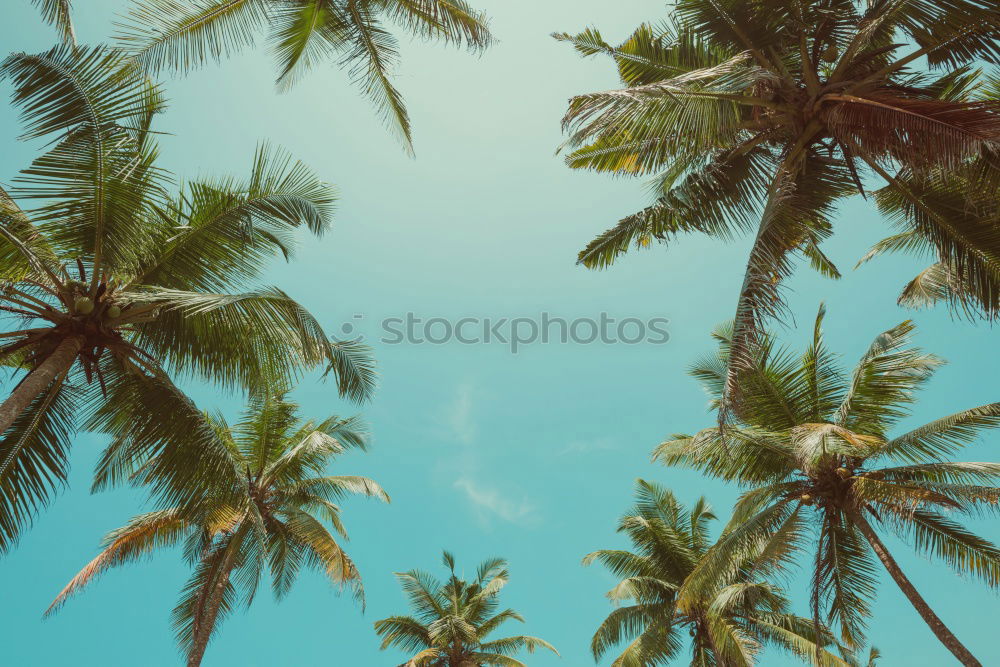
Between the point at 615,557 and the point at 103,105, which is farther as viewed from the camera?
the point at 615,557

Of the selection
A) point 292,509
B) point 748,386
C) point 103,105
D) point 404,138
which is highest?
point 404,138

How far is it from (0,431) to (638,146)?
330 inches

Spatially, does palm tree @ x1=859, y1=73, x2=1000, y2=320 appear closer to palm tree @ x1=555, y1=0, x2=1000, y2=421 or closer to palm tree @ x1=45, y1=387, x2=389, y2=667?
palm tree @ x1=555, y1=0, x2=1000, y2=421

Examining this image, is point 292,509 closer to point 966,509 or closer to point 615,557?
point 615,557

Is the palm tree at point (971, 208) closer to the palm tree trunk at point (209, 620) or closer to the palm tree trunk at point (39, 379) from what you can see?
the palm tree trunk at point (39, 379)

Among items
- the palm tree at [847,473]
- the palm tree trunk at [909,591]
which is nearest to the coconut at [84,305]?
the palm tree at [847,473]

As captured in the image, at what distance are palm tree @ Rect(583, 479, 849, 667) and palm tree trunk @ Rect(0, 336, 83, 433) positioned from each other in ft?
41.9

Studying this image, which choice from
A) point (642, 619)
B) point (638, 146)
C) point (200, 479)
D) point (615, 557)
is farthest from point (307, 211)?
point (642, 619)

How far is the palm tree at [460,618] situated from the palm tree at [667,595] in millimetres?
3746

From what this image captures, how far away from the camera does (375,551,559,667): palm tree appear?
18.1 m

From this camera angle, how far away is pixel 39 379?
5.93m

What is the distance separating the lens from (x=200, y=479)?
7.01 metres

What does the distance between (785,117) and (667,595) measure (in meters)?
13.3

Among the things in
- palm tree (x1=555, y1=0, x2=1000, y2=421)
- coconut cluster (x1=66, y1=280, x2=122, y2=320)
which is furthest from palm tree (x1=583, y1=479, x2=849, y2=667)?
coconut cluster (x1=66, y1=280, x2=122, y2=320)
